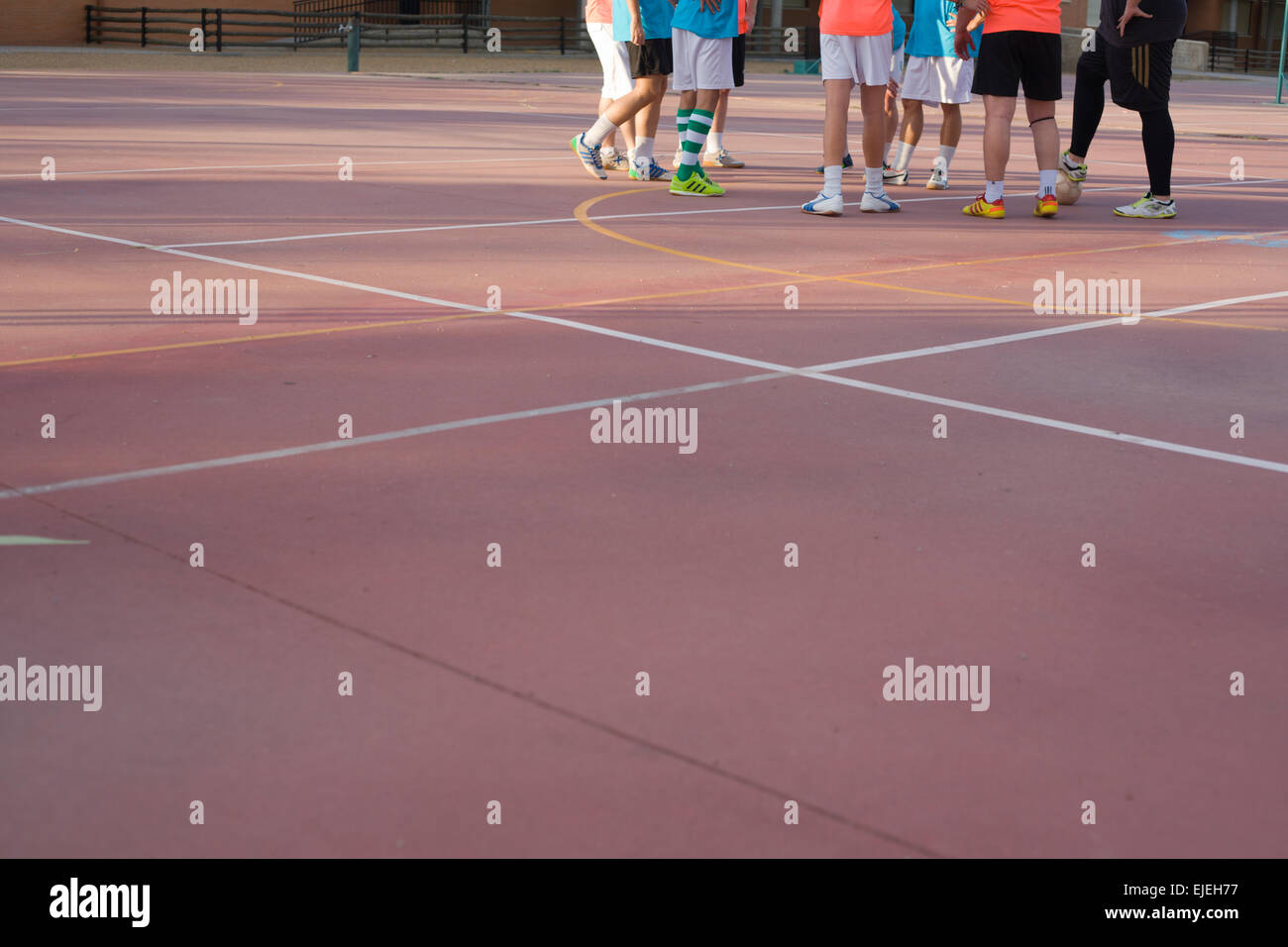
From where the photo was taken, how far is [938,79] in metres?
12.1

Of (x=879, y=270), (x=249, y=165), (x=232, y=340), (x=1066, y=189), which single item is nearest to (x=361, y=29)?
(x=249, y=165)

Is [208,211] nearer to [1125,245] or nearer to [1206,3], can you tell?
[1125,245]

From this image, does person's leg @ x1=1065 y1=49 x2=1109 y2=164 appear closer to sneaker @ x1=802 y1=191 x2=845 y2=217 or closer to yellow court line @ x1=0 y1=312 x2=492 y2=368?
sneaker @ x1=802 y1=191 x2=845 y2=217

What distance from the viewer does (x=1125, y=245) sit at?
9.98 m

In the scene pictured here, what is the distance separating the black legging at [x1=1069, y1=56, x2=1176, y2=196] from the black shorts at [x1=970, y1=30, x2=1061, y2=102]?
1.39ft

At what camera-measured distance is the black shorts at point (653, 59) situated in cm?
1174

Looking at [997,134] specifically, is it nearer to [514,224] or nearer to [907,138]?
[907,138]

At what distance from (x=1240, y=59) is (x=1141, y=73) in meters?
68.8

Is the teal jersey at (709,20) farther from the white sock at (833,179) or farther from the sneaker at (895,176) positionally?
the sneaker at (895,176)

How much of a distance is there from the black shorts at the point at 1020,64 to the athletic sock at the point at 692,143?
1.98 m

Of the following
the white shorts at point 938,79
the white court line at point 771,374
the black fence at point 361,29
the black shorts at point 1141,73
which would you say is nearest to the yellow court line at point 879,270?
the white court line at point 771,374
